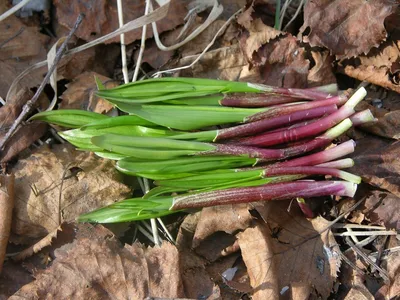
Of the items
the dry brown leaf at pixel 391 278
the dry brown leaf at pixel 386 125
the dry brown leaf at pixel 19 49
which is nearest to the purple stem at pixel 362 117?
the dry brown leaf at pixel 386 125

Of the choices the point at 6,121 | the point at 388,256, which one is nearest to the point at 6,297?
the point at 6,121

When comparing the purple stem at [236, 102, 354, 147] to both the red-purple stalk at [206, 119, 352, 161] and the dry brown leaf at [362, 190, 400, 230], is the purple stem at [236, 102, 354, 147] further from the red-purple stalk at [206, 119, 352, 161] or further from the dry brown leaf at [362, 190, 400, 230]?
the dry brown leaf at [362, 190, 400, 230]

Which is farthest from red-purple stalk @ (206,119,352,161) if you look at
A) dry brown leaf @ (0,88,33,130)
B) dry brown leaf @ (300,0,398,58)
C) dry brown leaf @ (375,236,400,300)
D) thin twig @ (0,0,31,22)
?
thin twig @ (0,0,31,22)

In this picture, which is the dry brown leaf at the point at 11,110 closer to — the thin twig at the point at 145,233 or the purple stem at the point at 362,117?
the thin twig at the point at 145,233

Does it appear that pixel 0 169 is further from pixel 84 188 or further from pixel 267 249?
pixel 267 249

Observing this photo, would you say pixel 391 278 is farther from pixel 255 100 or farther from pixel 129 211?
pixel 129 211
